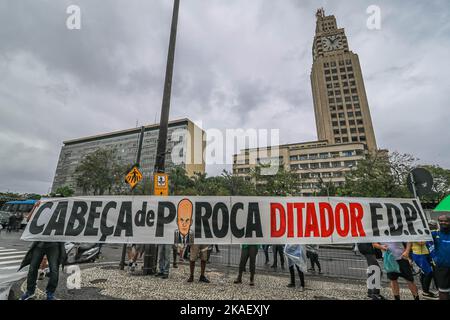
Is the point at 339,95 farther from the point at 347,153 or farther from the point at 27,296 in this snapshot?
the point at 27,296

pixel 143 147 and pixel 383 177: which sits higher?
pixel 143 147

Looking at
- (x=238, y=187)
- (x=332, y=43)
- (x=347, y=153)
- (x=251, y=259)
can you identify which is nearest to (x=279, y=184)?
(x=238, y=187)

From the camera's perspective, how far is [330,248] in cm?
1529

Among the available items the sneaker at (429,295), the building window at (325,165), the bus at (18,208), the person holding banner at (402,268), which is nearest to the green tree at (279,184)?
the sneaker at (429,295)

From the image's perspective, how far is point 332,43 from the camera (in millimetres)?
87562

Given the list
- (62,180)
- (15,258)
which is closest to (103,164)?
(15,258)

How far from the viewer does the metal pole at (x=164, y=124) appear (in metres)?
5.68

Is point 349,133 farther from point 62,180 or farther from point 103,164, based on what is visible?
point 62,180

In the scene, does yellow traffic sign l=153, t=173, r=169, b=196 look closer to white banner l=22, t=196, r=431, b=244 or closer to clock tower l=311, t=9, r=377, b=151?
white banner l=22, t=196, r=431, b=244

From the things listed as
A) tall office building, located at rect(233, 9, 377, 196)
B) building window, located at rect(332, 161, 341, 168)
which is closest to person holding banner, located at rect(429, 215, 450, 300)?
tall office building, located at rect(233, 9, 377, 196)

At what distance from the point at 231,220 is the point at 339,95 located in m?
87.6

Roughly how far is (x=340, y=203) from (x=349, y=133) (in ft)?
256

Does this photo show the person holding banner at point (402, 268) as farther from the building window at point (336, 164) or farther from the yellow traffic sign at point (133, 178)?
the building window at point (336, 164)

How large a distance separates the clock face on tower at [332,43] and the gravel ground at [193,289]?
10472 centimetres
